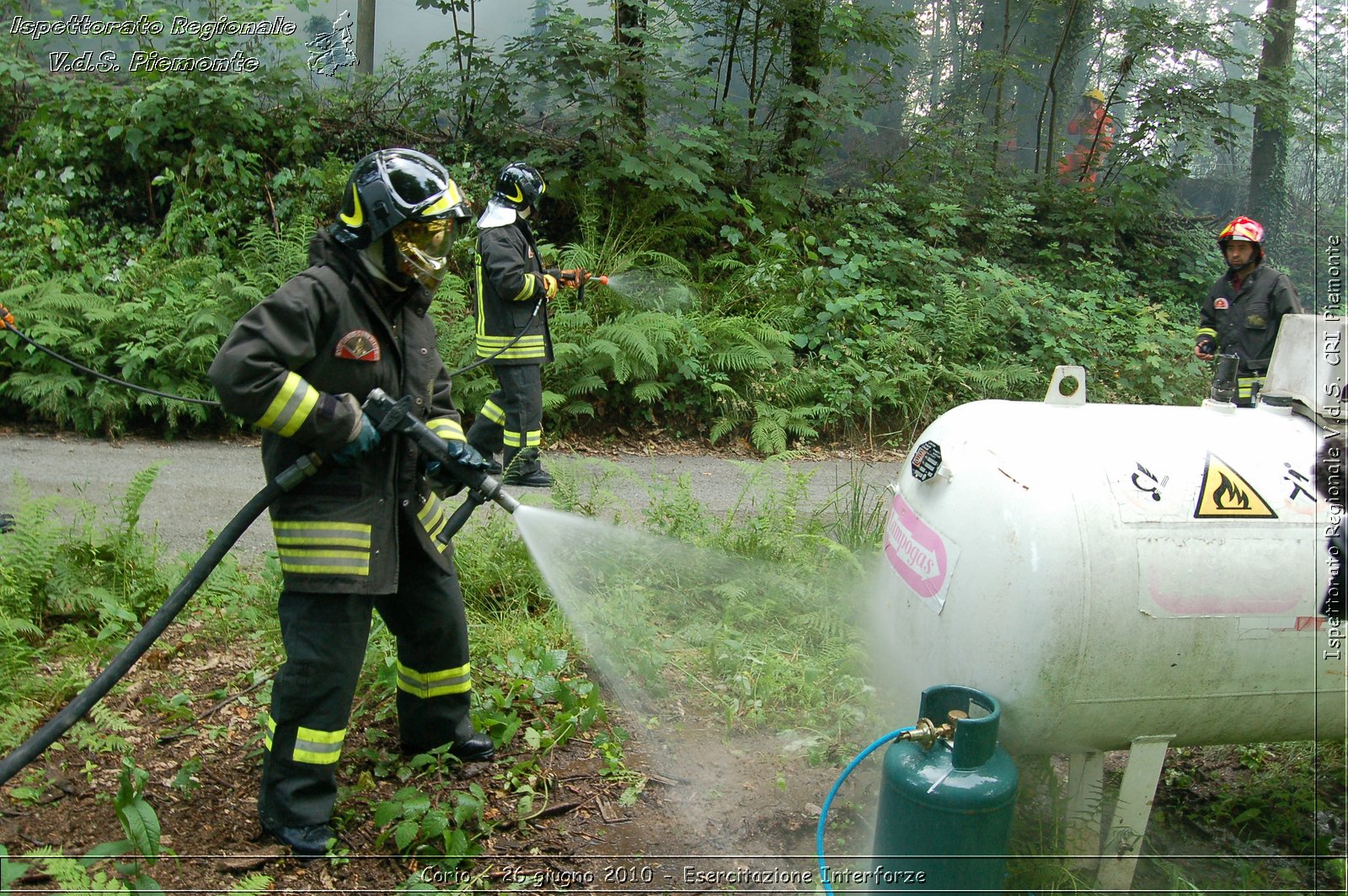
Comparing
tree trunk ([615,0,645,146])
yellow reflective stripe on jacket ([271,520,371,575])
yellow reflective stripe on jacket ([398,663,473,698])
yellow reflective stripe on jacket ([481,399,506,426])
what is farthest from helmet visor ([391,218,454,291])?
tree trunk ([615,0,645,146])

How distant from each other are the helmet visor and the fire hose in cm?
41

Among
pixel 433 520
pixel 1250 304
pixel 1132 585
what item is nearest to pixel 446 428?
pixel 433 520

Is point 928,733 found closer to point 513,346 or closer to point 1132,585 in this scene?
point 1132,585

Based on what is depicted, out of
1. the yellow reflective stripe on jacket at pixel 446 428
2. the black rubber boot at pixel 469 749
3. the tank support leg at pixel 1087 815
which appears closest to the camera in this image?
the tank support leg at pixel 1087 815

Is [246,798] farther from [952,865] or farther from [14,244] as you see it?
[14,244]

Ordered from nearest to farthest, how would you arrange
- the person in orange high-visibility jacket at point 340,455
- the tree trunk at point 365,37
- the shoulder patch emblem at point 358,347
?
1. the person in orange high-visibility jacket at point 340,455
2. the shoulder patch emblem at point 358,347
3. the tree trunk at point 365,37

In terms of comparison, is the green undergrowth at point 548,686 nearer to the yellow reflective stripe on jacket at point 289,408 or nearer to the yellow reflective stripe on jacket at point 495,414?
the yellow reflective stripe on jacket at point 289,408

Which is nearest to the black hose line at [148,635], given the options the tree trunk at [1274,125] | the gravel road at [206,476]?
the gravel road at [206,476]

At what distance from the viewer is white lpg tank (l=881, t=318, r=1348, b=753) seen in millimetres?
2885

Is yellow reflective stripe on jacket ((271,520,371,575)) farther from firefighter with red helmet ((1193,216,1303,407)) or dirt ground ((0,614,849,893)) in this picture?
firefighter with red helmet ((1193,216,1303,407))

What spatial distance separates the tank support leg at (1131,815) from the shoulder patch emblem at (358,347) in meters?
2.70

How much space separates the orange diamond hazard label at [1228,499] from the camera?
2992mm

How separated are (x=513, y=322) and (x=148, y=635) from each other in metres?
4.25

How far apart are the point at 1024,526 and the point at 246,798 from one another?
2.78 m
